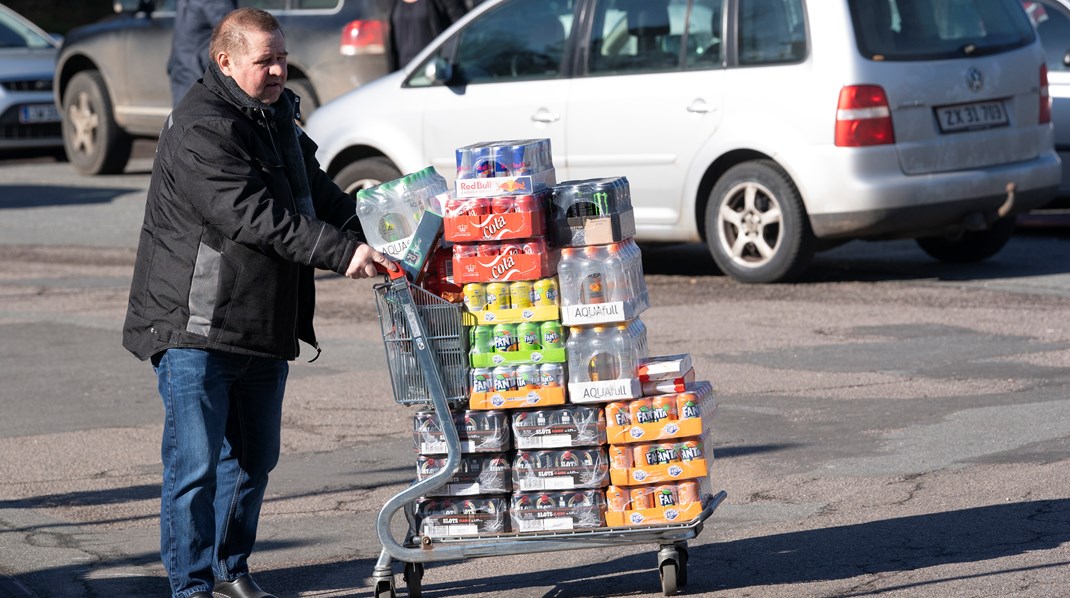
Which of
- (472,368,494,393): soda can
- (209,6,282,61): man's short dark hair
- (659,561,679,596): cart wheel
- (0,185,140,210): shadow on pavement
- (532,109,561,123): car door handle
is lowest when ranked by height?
(659,561,679,596): cart wheel

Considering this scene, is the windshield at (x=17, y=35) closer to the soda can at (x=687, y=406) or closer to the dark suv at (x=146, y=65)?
Result: the dark suv at (x=146, y=65)

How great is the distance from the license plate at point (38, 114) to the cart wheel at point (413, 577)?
15023mm

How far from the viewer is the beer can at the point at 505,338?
186 inches

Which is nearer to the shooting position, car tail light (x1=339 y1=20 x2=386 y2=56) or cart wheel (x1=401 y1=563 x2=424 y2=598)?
cart wheel (x1=401 y1=563 x2=424 y2=598)

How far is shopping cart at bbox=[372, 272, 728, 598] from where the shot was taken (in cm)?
470

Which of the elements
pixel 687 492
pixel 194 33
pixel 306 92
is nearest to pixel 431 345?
pixel 687 492

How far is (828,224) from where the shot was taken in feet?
32.6

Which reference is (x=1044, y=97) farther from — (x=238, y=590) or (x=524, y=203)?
(x=238, y=590)

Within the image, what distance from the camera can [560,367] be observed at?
472 cm

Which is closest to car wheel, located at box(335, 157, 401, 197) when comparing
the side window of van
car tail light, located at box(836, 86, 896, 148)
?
the side window of van

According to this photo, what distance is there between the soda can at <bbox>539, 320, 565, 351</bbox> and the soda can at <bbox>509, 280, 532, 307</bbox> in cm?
8

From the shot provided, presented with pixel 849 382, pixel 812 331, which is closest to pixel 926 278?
pixel 812 331

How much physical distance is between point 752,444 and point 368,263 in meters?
2.61

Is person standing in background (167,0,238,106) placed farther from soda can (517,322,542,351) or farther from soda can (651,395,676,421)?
soda can (651,395,676,421)
